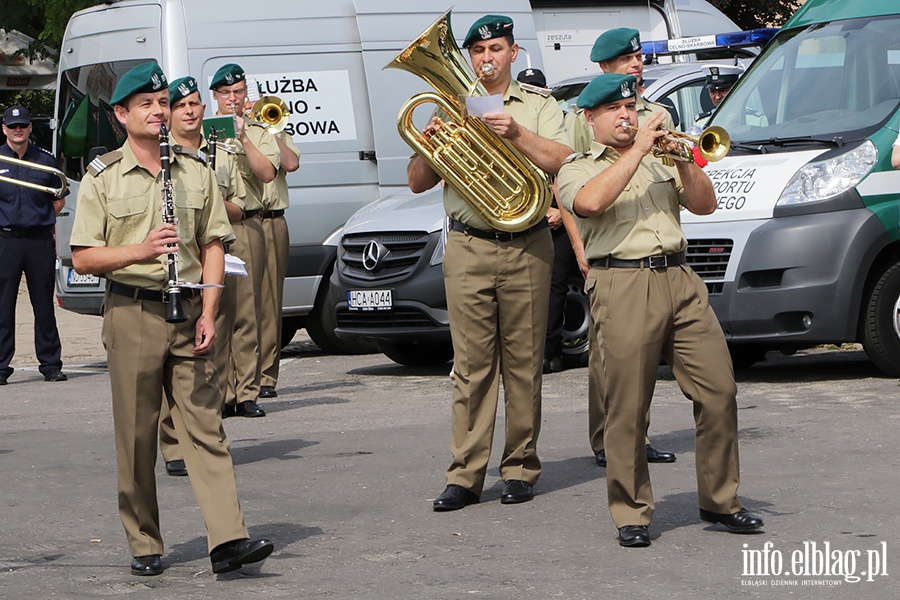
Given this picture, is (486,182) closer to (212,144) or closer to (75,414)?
(212,144)

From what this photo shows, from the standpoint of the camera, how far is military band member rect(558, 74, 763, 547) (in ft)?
20.9

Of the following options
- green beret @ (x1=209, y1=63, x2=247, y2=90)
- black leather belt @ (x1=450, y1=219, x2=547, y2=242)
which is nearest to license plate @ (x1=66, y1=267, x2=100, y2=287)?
green beret @ (x1=209, y1=63, x2=247, y2=90)

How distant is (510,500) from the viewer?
7.37m

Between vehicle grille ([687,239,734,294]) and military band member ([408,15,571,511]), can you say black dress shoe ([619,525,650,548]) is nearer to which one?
military band member ([408,15,571,511])

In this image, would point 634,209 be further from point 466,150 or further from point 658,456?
point 658,456

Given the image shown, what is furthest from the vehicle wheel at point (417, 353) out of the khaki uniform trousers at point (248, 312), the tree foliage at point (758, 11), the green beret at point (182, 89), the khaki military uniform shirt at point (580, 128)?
the tree foliage at point (758, 11)

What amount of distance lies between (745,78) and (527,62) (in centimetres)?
325

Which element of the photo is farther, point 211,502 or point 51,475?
point 51,475

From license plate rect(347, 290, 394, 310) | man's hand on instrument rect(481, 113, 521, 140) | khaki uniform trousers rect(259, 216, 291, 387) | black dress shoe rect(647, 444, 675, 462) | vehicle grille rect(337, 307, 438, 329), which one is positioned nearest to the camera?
man's hand on instrument rect(481, 113, 521, 140)

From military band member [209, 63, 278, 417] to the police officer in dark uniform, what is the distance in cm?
288

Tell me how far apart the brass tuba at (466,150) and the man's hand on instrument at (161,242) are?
6.04ft

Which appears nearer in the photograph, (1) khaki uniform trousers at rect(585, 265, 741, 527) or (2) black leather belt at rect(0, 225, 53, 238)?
(1) khaki uniform trousers at rect(585, 265, 741, 527)

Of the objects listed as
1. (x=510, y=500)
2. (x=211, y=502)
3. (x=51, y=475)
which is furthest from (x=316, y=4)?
(x=211, y=502)

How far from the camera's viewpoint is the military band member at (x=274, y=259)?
11203 mm
